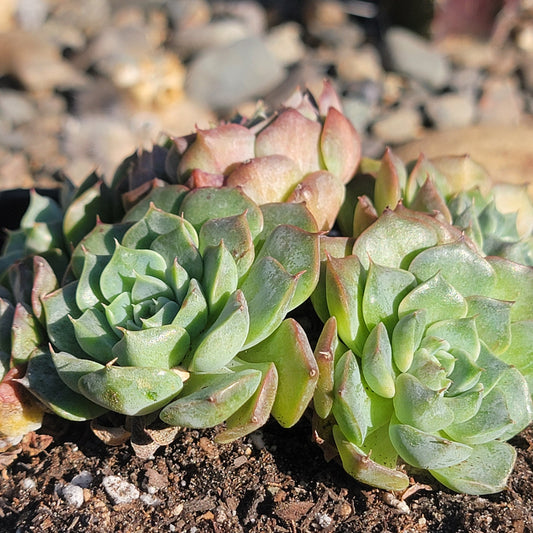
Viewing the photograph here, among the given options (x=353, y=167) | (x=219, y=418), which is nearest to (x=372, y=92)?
(x=353, y=167)

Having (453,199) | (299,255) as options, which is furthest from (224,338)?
(453,199)

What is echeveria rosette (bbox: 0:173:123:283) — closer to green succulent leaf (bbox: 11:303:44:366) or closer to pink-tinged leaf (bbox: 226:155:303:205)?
green succulent leaf (bbox: 11:303:44:366)

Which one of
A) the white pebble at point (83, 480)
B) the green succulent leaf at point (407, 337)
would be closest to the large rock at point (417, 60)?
the green succulent leaf at point (407, 337)

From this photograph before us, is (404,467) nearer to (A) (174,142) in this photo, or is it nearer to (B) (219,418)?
(B) (219,418)

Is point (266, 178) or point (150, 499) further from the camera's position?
point (266, 178)

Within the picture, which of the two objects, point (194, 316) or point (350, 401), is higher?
point (194, 316)

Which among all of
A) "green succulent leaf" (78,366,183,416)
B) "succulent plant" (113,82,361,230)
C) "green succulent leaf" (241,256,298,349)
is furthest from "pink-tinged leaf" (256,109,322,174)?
"green succulent leaf" (78,366,183,416)

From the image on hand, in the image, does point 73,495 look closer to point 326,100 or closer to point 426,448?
point 426,448
